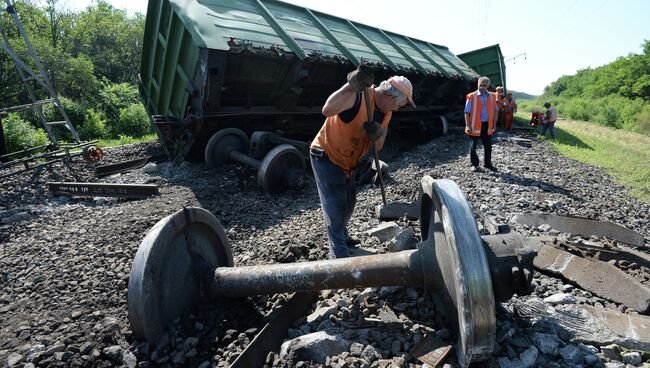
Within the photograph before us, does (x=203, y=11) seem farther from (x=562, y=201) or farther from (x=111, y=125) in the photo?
(x=111, y=125)

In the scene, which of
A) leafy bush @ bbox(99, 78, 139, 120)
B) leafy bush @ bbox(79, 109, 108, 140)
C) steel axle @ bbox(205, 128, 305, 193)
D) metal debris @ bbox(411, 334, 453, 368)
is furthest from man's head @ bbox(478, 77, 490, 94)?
leafy bush @ bbox(99, 78, 139, 120)

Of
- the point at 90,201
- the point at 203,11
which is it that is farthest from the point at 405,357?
the point at 203,11

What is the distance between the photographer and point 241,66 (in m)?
5.67

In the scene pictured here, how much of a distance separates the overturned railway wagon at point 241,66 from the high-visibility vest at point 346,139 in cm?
293

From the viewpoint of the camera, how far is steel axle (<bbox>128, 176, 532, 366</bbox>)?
58.8 inches

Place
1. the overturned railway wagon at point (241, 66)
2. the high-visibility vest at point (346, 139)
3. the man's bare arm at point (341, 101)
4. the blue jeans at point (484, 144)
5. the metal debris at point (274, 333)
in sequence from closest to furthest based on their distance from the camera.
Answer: the metal debris at point (274, 333)
the man's bare arm at point (341, 101)
the high-visibility vest at point (346, 139)
the overturned railway wagon at point (241, 66)
the blue jeans at point (484, 144)

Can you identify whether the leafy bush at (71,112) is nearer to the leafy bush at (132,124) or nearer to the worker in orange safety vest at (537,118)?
the leafy bush at (132,124)

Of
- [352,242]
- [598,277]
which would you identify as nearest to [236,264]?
[352,242]

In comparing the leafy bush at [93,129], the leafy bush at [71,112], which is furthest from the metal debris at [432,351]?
the leafy bush at [71,112]

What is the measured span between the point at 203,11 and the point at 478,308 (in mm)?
5663

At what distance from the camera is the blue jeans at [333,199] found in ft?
9.40

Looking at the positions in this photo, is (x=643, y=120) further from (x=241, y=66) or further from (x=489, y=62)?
(x=241, y=66)

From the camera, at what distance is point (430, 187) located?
194 cm

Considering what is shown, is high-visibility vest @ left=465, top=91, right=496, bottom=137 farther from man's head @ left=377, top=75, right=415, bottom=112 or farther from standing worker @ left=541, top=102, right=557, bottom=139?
Answer: standing worker @ left=541, top=102, right=557, bottom=139
